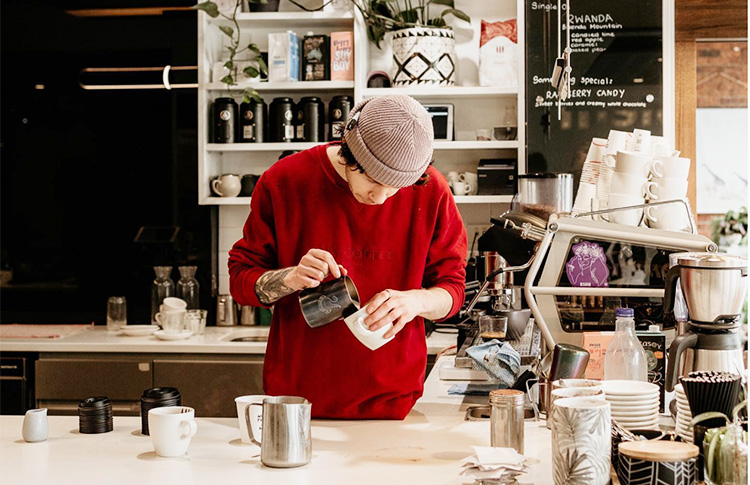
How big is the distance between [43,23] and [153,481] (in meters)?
3.45

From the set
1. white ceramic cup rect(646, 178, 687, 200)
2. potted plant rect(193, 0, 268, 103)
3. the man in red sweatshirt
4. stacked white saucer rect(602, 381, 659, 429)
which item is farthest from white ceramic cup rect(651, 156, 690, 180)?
potted plant rect(193, 0, 268, 103)

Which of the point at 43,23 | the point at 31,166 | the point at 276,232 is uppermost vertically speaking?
the point at 43,23

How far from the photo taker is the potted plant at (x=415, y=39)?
159 inches

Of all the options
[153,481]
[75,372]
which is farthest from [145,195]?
[153,481]

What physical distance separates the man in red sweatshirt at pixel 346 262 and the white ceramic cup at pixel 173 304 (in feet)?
6.61

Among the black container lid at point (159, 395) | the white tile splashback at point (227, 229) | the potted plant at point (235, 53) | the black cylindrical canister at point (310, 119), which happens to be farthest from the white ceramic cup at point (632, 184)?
the white tile splashback at point (227, 229)

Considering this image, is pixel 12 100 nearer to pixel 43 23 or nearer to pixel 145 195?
pixel 43 23

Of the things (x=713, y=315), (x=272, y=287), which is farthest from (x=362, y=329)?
(x=713, y=315)

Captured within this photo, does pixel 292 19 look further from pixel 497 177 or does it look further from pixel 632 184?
pixel 632 184

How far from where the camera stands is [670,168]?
2.51m

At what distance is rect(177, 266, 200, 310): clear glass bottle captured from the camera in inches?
169

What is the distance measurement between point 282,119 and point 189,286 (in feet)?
3.18

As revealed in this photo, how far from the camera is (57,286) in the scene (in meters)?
4.42

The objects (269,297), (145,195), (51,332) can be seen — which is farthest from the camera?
(145,195)
